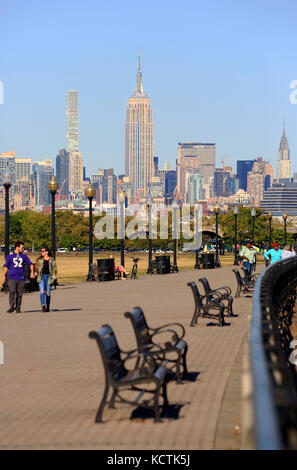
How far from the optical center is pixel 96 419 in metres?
9.06

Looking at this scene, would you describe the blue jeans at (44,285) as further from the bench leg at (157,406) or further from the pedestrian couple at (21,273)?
the bench leg at (157,406)

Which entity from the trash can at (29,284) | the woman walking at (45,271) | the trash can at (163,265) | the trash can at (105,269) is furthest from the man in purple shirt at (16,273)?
the trash can at (163,265)

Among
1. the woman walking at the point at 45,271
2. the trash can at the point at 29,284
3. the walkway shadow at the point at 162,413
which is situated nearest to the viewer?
the walkway shadow at the point at 162,413

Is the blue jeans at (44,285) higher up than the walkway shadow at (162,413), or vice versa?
the blue jeans at (44,285)

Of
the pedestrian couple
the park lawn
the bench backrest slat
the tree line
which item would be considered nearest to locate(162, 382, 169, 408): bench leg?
the bench backrest slat

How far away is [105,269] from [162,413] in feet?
95.9

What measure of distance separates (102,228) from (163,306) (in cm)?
10498

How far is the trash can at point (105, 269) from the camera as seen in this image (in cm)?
3841

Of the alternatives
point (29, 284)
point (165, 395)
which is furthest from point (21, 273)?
point (165, 395)

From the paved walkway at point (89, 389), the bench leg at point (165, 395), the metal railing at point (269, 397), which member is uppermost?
the metal railing at point (269, 397)

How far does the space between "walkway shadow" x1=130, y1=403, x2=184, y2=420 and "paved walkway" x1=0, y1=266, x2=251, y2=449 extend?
1.7 inches

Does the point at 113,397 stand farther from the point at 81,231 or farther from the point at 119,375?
the point at 81,231

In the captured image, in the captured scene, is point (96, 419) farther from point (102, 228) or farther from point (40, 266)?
point (102, 228)

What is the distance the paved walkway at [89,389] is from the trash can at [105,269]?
16700 mm
